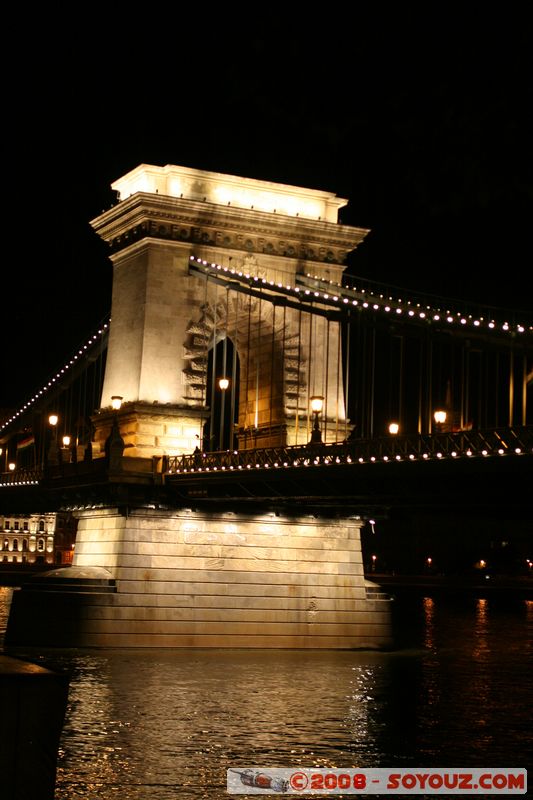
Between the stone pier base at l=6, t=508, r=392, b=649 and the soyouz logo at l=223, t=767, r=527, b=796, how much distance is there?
18.6 metres

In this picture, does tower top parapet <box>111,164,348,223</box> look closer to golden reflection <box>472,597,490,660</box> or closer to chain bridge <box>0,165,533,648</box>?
chain bridge <box>0,165,533,648</box>

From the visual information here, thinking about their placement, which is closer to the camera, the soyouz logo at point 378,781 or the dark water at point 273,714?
the soyouz logo at point 378,781

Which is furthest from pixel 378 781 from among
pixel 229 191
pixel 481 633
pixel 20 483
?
pixel 481 633

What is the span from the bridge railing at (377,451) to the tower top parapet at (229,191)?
10.8 m

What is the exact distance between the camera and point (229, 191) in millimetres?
48344

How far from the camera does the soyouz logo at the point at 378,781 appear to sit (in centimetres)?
Result: 2078

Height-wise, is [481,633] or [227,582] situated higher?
[227,582]

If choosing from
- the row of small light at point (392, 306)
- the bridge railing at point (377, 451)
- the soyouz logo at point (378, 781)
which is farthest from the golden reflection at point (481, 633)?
the soyouz logo at point (378, 781)

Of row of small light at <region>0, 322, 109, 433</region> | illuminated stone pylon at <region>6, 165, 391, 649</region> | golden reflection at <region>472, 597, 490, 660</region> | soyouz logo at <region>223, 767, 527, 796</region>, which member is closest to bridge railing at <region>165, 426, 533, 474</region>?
illuminated stone pylon at <region>6, 165, 391, 649</region>

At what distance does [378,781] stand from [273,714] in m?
6.92

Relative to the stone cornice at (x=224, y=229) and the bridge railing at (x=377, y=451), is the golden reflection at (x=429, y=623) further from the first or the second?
the stone cornice at (x=224, y=229)

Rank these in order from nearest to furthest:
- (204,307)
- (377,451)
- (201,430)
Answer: (377,451)
(201,430)
(204,307)

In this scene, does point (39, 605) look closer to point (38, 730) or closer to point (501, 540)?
point (38, 730)

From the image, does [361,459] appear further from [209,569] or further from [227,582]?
[227,582]
